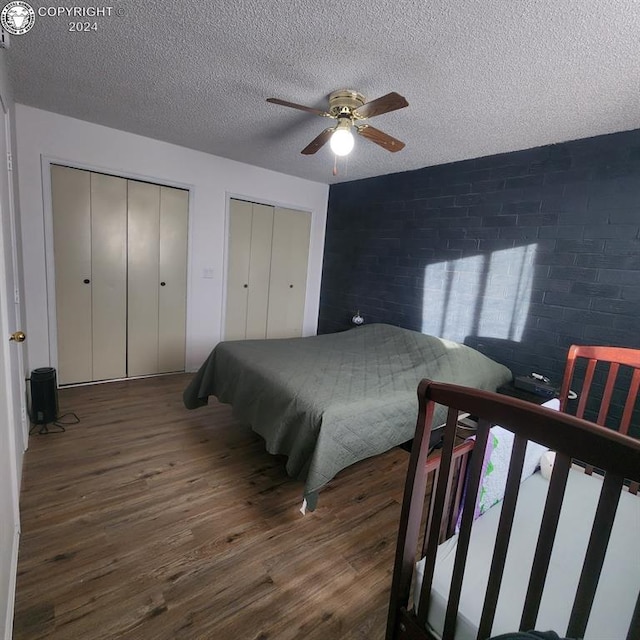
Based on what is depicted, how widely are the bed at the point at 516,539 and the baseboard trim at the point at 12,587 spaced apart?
4.20 feet

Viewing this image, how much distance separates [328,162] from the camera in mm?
3578

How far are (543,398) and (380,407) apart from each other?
137 centimetres

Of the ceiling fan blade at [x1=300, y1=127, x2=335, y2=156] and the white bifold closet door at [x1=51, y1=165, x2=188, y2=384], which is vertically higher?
the ceiling fan blade at [x1=300, y1=127, x2=335, y2=156]

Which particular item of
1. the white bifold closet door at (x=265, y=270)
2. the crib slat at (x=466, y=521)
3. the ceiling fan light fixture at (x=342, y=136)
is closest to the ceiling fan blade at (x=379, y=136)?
the ceiling fan light fixture at (x=342, y=136)

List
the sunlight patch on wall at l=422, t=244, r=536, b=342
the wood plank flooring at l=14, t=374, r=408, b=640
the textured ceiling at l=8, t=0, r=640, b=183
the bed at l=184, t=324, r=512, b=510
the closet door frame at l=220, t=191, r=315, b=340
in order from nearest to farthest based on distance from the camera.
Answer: the wood plank flooring at l=14, t=374, r=408, b=640
the textured ceiling at l=8, t=0, r=640, b=183
the bed at l=184, t=324, r=512, b=510
the sunlight patch on wall at l=422, t=244, r=536, b=342
the closet door frame at l=220, t=191, r=315, b=340

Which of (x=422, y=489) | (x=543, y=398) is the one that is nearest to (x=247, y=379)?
(x=422, y=489)

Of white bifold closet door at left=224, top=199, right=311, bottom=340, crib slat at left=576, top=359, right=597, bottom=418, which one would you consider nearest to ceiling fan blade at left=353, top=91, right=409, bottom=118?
crib slat at left=576, top=359, right=597, bottom=418

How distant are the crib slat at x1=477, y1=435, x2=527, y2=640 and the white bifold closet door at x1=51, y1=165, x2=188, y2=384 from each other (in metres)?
3.62

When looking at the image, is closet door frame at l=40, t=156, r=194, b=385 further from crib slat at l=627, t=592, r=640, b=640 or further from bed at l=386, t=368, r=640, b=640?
crib slat at l=627, t=592, r=640, b=640

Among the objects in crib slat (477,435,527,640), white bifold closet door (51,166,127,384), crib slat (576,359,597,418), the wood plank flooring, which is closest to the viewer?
crib slat (477,435,527,640)

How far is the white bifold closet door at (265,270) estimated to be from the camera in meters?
4.10

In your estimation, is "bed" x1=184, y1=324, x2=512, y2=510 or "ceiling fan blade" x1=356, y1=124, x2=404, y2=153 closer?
"bed" x1=184, y1=324, x2=512, y2=510

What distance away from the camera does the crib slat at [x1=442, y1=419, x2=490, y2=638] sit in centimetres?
86

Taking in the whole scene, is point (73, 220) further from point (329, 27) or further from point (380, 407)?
point (380, 407)
